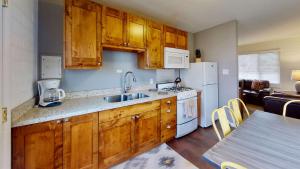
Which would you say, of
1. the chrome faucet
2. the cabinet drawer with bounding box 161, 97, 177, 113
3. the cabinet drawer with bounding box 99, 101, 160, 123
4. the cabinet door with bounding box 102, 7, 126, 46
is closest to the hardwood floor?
the cabinet drawer with bounding box 161, 97, 177, 113

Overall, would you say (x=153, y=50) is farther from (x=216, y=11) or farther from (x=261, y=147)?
(x=261, y=147)

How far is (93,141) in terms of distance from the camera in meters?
1.68

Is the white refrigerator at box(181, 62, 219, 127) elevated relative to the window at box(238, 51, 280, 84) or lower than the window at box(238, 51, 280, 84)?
lower

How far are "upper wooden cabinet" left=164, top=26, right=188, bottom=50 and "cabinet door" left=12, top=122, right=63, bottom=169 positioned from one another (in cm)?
236

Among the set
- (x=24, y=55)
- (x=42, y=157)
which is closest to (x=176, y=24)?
(x=24, y=55)

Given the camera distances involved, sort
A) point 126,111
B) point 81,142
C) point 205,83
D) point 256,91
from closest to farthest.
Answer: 1. point 81,142
2. point 126,111
3. point 205,83
4. point 256,91

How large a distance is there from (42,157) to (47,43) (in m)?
1.46

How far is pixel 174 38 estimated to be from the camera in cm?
308

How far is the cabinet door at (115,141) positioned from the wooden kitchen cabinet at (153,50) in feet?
3.68

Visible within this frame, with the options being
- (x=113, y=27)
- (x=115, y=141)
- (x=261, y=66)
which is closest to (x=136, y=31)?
(x=113, y=27)

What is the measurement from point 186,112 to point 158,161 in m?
1.09

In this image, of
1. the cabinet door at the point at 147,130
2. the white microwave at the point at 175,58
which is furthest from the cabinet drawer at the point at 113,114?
the white microwave at the point at 175,58

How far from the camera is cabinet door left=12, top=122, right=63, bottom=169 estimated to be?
4.00 feet

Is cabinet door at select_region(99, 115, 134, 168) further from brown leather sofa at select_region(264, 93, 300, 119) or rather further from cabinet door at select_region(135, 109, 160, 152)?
brown leather sofa at select_region(264, 93, 300, 119)
